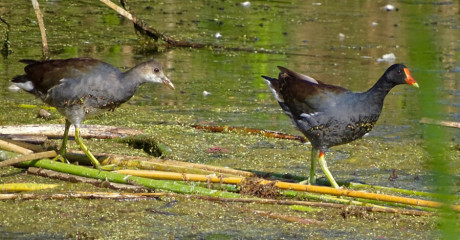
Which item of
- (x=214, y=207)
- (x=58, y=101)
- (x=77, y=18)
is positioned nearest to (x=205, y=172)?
(x=214, y=207)

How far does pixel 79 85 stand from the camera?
4676mm

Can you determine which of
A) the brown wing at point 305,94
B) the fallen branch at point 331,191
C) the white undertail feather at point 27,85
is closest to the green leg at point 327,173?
the fallen branch at point 331,191

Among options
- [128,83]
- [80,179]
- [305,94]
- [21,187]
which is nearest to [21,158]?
[21,187]

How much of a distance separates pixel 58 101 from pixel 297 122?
152 cm

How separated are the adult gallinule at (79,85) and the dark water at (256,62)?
89 centimetres

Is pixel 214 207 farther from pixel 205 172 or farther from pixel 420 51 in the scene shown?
pixel 420 51

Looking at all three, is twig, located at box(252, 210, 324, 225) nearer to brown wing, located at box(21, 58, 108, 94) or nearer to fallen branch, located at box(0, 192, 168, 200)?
fallen branch, located at box(0, 192, 168, 200)

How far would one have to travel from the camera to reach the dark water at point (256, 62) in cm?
573

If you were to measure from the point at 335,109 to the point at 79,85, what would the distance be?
62.3 inches

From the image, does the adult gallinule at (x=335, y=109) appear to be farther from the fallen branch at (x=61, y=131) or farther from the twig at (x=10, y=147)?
the twig at (x=10, y=147)

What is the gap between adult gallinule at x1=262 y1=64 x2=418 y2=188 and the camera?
4617 millimetres

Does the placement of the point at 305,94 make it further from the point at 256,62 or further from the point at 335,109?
the point at 256,62

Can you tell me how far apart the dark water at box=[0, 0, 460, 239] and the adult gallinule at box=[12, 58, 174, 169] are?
0.89m

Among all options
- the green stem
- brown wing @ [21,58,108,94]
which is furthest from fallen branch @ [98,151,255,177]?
brown wing @ [21,58,108,94]
